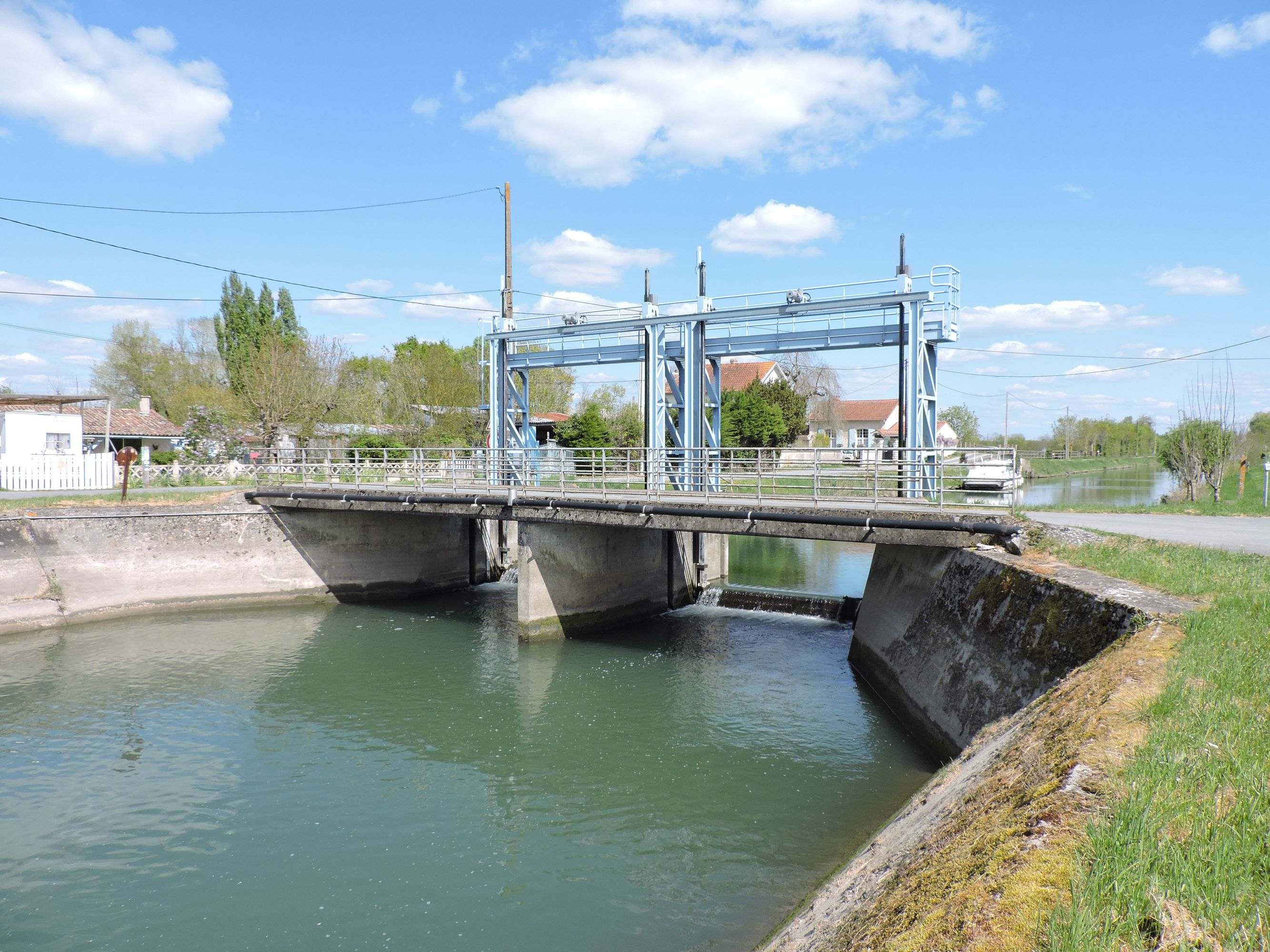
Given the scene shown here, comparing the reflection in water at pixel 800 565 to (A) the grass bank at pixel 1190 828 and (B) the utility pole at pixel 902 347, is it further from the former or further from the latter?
A: (A) the grass bank at pixel 1190 828

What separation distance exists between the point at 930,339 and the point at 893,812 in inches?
538

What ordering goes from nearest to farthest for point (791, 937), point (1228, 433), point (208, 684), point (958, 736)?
point (791, 937)
point (958, 736)
point (208, 684)
point (1228, 433)

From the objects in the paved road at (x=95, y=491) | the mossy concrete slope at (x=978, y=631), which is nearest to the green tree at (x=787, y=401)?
the paved road at (x=95, y=491)

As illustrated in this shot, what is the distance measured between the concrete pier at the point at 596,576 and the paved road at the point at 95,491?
1209 cm

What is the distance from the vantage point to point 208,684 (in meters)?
16.8

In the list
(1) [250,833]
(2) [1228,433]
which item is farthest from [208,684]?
(2) [1228,433]

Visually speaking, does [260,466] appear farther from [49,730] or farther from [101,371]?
[101,371]

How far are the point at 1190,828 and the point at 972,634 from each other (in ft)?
26.9

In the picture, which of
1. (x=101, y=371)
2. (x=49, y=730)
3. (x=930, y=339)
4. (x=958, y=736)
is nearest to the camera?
(x=958, y=736)

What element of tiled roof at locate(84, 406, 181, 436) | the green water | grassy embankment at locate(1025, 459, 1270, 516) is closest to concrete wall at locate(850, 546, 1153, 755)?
the green water

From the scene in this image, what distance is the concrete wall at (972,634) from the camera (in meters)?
9.36

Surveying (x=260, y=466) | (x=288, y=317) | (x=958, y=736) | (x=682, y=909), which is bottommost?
(x=682, y=909)

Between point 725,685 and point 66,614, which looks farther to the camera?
point 66,614

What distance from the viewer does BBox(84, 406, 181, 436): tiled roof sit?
44500mm
